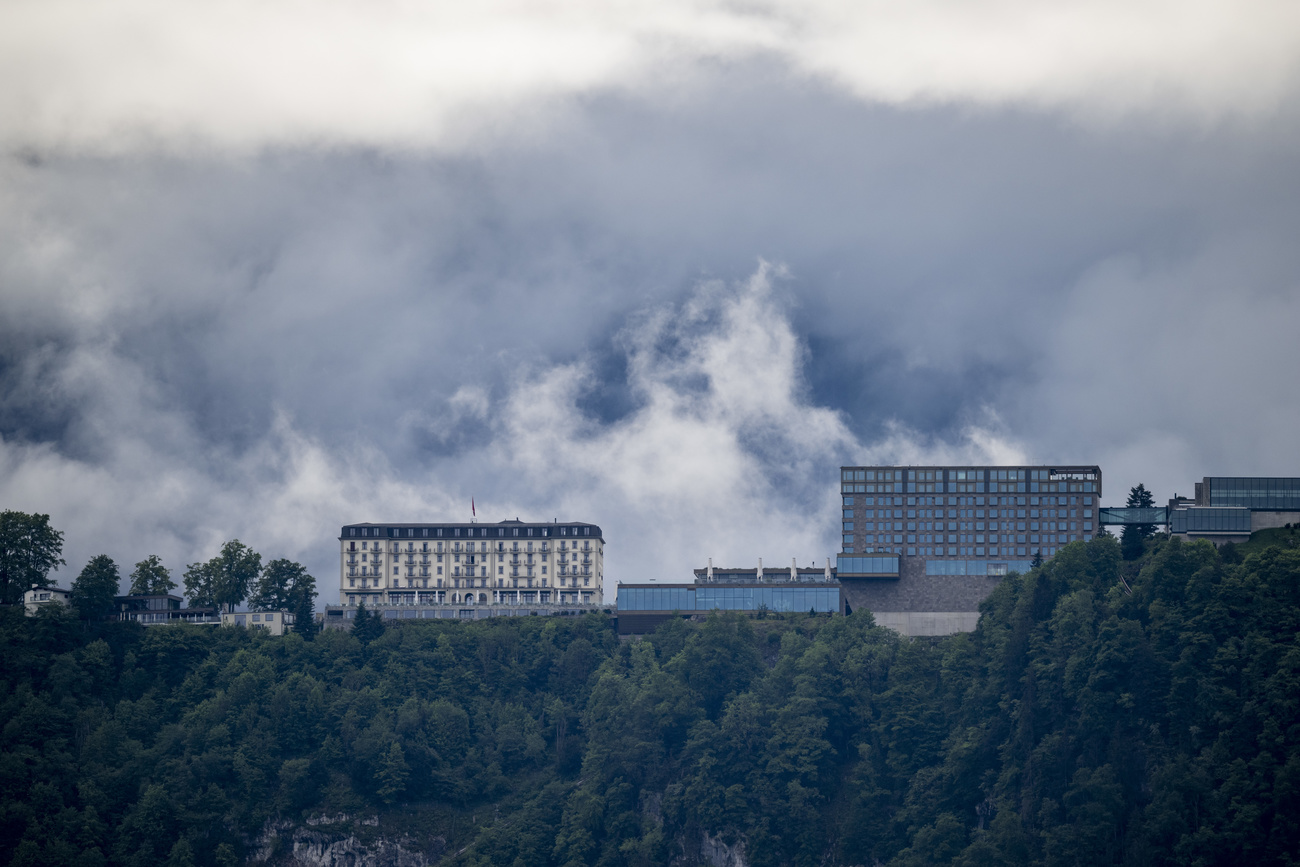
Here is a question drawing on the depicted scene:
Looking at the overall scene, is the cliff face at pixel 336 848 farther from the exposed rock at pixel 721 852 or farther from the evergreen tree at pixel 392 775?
the exposed rock at pixel 721 852

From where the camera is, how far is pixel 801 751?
185 m

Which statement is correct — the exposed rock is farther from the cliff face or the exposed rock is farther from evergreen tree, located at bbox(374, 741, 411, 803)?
evergreen tree, located at bbox(374, 741, 411, 803)

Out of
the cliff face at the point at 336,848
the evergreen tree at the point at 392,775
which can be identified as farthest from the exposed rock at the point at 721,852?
the evergreen tree at the point at 392,775

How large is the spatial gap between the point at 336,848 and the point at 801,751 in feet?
155

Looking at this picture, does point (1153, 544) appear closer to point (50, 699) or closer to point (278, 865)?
point (278, 865)

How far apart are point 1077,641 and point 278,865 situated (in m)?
80.5

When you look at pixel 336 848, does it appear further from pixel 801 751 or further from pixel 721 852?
pixel 801 751

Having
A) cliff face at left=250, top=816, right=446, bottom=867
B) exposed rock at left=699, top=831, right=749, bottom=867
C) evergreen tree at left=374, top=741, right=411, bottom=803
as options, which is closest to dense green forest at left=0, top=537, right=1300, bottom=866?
evergreen tree at left=374, top=741, right=411, bottom=803

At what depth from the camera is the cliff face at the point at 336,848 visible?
187125 millimetres

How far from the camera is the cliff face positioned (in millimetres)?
187125

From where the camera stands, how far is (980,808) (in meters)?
174

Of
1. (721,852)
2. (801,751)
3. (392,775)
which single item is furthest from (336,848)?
(801,751)

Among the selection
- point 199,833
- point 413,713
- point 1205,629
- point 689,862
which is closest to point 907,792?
point 689,862

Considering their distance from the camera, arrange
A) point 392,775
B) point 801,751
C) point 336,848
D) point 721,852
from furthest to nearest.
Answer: point 392,775 < point 336,848 < point 801,751 < point 721,852
